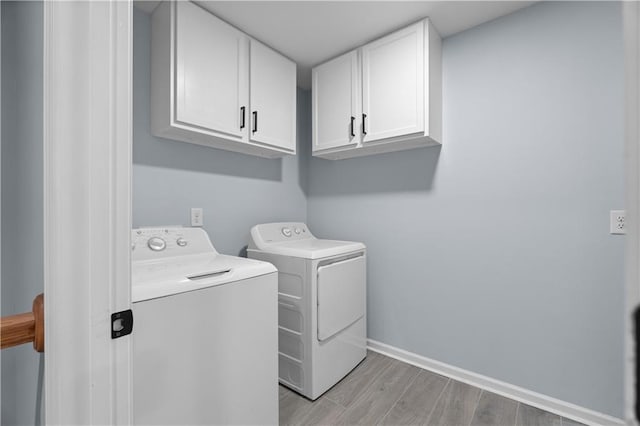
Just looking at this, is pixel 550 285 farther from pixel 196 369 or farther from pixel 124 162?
pixel 124 162

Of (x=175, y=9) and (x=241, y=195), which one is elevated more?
(x=175, y=9)

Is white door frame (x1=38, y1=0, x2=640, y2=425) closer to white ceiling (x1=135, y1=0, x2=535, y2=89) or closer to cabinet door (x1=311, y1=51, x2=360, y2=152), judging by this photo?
white ceiling (x1=135, y1=0, x2=535, y2=89)

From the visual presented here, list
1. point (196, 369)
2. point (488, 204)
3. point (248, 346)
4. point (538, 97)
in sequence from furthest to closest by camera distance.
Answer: point (488, 204)
point (538, 97)
point (248, 346)
point (196, 369)

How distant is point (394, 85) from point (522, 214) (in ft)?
3.74

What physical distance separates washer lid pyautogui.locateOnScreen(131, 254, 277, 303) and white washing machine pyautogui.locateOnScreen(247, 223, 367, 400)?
0.40m

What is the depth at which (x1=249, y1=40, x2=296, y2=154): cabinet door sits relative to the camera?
6.37 ft

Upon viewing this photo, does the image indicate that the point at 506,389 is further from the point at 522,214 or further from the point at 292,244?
the point at 292,244

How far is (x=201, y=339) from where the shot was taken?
3.60 ft

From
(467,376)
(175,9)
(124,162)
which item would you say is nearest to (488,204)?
(467,376)

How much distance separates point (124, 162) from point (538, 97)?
2067 mm

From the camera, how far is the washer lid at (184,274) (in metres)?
1.00

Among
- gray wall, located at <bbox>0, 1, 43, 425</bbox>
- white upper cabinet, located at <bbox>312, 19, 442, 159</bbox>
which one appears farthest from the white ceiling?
gray wall, located at <bbox>0, 1, 43, 425</bbox>

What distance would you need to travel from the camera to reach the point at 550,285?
1632 millimetres

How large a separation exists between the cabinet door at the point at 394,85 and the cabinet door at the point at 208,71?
A: 86 cm
